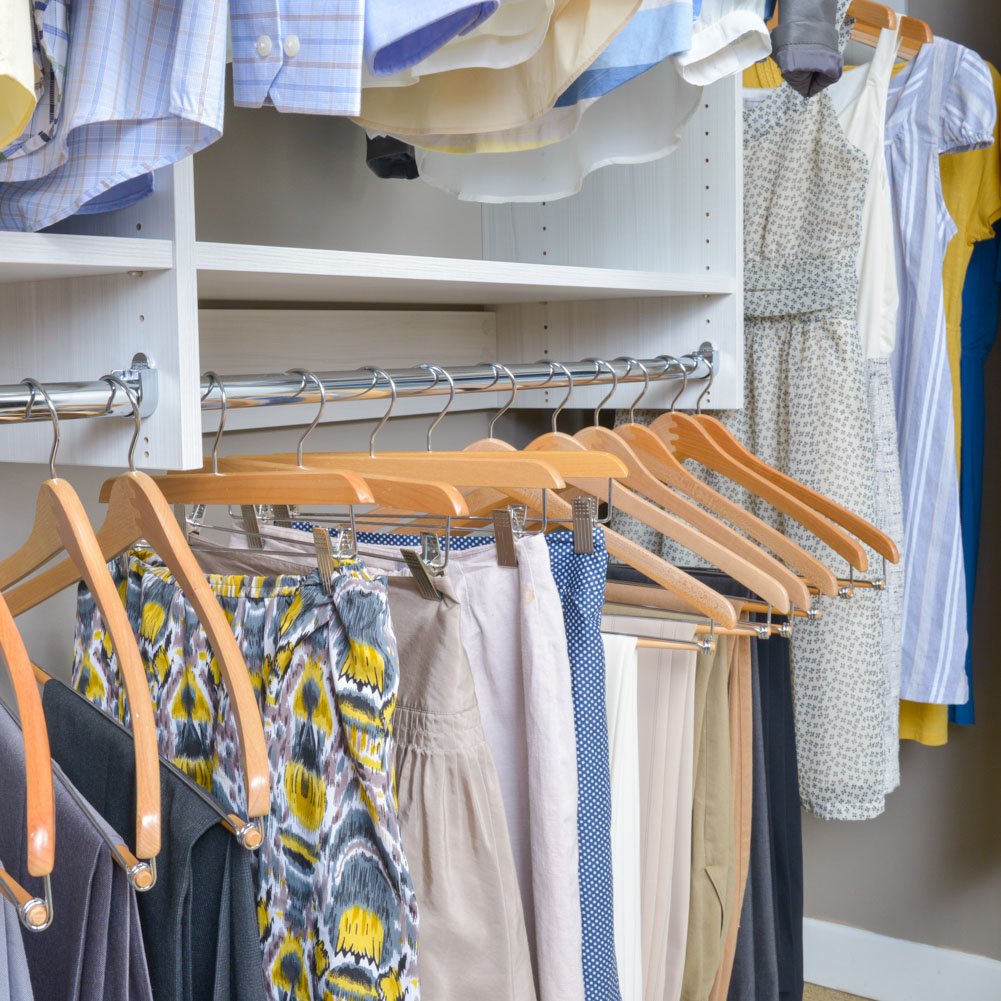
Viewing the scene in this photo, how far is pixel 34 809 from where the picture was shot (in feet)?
1.72

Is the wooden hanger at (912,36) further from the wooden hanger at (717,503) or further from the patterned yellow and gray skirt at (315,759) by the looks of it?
the patterned yellow and gray skirt at (315,759)

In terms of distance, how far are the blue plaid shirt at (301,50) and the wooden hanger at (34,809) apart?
37 centimetres

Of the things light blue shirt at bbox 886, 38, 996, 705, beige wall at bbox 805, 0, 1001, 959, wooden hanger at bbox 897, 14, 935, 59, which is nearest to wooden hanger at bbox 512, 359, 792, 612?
light blue shirt at bbox 886, 38, 996, 705

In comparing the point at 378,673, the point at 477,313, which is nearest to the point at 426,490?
the point at 378,673

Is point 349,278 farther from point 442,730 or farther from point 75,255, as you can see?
point 442,730

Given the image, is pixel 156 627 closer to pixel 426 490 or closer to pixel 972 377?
pixel 426 490

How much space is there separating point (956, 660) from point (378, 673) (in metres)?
1.36

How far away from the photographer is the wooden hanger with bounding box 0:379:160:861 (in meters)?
0.58

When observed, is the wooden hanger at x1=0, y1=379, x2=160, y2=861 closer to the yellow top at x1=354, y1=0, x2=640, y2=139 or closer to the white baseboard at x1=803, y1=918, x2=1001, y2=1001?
the yellow top at x1=354, y1=0, x2=640, y2=139

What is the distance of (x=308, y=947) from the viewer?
28.5 inches

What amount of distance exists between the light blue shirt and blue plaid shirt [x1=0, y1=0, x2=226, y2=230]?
4.52 feet

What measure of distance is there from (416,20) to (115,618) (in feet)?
1.35

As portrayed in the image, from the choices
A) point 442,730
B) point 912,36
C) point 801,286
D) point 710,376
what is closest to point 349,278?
point 442,730

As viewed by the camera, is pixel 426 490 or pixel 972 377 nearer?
pixel 426 490
